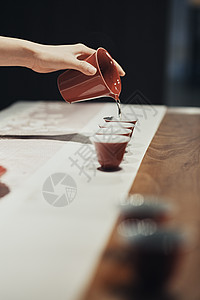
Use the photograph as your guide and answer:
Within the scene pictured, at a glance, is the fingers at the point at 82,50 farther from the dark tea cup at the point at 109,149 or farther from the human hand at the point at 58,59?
the dark tea cup at the point at 109,149

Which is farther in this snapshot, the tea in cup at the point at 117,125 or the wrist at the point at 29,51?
the wrist at the point at 29,51

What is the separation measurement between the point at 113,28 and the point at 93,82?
6.68ft

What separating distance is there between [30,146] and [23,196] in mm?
499

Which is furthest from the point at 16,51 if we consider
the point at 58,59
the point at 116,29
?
the point at 116,29

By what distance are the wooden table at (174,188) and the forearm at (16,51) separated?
54 cm

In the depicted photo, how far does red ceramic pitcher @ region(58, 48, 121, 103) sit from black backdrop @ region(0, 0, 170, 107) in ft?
6.01

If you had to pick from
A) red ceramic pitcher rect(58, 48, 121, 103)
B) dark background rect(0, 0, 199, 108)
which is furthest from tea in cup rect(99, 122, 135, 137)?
dark background rect(0, 0, 199, 108)

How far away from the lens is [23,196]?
1.09 m

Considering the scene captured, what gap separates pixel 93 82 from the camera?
1590mm

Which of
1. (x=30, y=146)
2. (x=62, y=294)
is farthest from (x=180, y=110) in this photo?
(x=62, y=294)

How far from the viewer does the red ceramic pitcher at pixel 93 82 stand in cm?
158

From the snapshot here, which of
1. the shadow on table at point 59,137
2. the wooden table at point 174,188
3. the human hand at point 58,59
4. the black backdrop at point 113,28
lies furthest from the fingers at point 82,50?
the black backdrop at point 113,28

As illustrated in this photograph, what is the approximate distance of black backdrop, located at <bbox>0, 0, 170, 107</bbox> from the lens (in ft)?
11.3

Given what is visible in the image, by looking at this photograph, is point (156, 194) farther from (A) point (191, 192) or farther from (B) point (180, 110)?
(B) point (180, 110)
